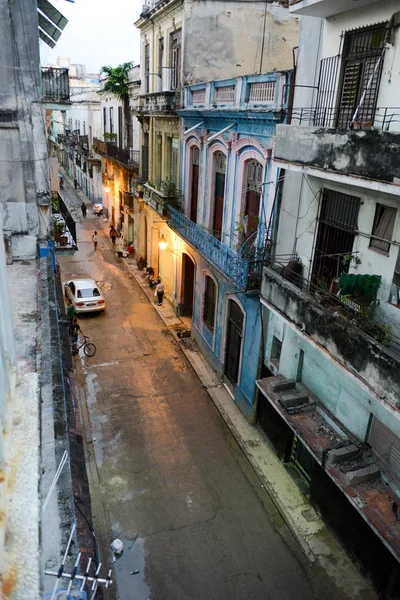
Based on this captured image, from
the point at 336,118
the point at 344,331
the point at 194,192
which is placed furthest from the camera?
the point at 194,192

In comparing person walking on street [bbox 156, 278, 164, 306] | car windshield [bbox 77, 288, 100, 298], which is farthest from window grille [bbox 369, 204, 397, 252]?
car windshield [bbox 77, 288, 100, 298]

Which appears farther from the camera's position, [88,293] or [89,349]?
[88,293]

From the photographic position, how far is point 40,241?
11469mm

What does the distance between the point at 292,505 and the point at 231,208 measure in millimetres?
9257

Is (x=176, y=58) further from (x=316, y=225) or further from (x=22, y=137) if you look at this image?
(x=316, y=225)

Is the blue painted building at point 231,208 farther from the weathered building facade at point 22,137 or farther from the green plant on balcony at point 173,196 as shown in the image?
the weathered building facade at point 22,137

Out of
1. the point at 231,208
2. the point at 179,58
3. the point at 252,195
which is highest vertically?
the point at 179,58

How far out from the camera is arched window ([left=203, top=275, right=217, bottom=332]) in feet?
59.6

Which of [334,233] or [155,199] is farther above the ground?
[334,233]

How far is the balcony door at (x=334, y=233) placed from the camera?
10070 mm

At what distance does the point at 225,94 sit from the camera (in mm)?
15539

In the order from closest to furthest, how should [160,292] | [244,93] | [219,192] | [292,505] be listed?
[292,505] < [244,93] < [219,192] < [160,292]

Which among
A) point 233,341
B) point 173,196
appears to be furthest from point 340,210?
point 173,196

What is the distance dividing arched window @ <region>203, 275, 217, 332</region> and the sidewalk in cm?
198
